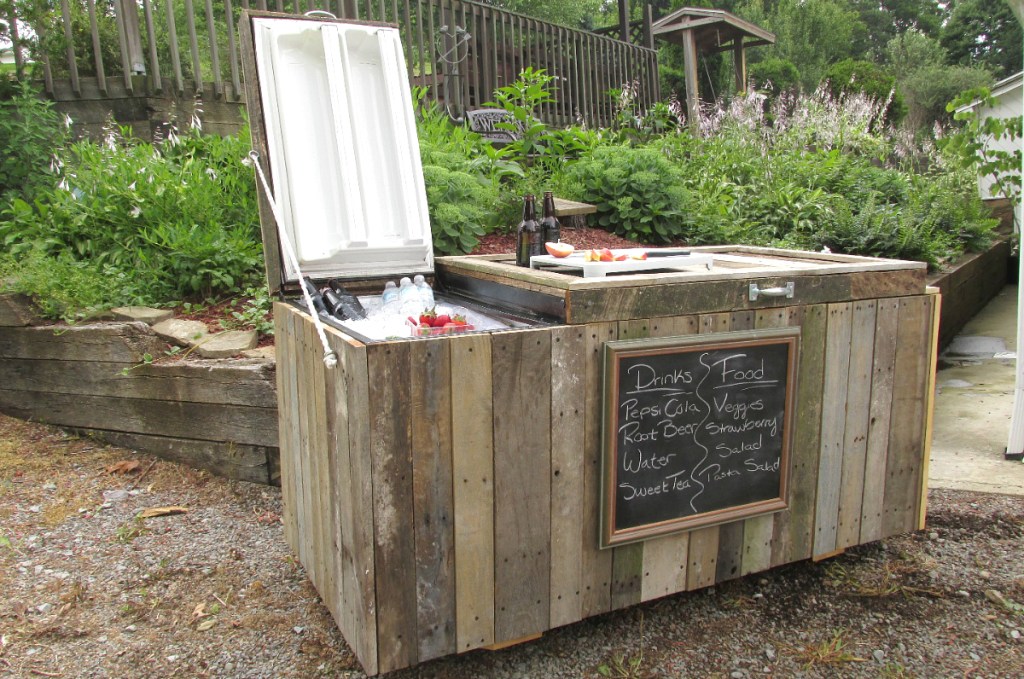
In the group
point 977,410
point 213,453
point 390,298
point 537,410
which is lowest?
point 977,410

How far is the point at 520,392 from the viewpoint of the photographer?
2.15 meters

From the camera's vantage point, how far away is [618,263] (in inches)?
95.9

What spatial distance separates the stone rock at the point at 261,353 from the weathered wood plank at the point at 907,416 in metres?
2.66

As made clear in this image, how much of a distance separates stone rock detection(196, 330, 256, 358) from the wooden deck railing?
2.25 meters

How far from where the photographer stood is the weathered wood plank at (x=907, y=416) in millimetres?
2754

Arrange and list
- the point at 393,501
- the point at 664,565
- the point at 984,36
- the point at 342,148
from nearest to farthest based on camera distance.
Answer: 1. the point at 393,501
2. the point at 664,565
3. the point at 342,148
4. the point at 984,36

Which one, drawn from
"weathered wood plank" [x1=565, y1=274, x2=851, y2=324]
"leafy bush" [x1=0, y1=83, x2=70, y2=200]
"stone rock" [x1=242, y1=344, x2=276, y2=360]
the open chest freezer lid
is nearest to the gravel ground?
"stone rock" [x1=242, y1=344, x2=276, y2=360]

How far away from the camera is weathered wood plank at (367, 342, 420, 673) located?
1.97 metres

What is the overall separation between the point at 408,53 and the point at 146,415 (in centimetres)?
372

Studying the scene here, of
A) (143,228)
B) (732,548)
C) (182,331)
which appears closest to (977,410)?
(732,548)

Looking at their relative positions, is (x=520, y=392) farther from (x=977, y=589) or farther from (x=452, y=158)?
(x=452, y=158)

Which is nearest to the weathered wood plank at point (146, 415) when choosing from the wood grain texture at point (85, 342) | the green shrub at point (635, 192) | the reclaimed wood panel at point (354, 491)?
the wood grain texture at point (85, 342)

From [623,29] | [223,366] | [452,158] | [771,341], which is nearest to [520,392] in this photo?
[771,341]

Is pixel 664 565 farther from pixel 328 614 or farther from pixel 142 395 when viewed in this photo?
pixel 142 395
